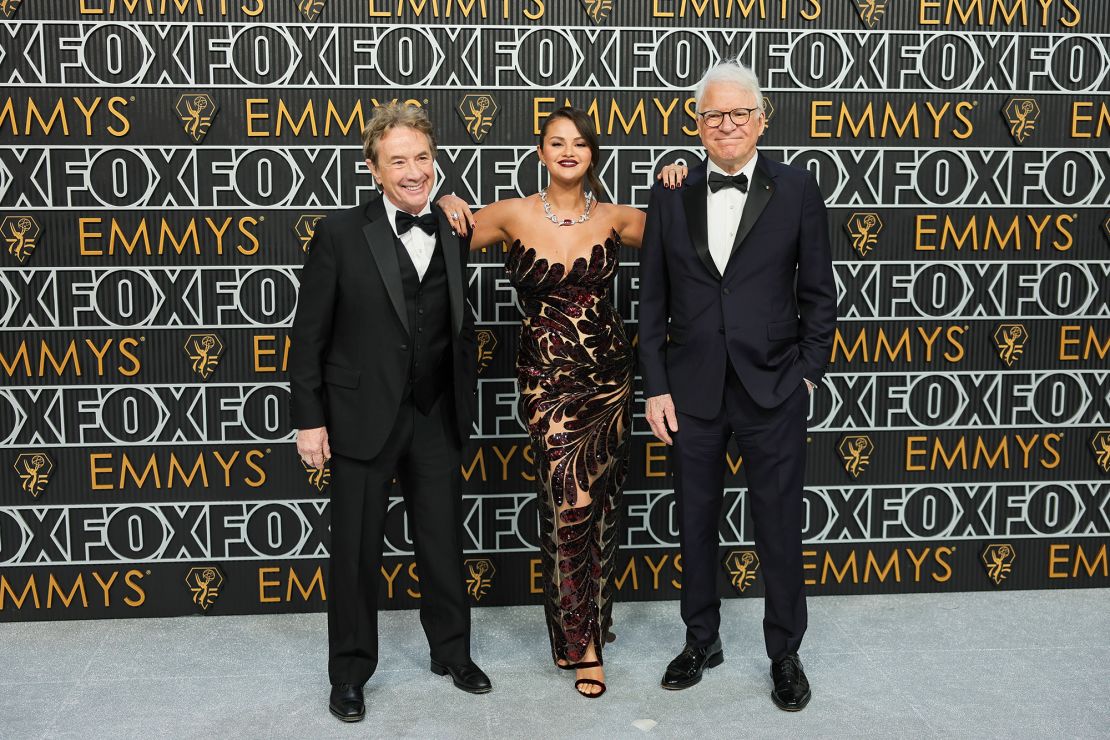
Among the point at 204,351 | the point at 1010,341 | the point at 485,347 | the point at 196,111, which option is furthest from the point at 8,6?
the point at 1010,341

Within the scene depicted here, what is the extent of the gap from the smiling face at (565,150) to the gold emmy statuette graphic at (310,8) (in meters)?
1.03

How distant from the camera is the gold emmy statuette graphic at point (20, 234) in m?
3.80

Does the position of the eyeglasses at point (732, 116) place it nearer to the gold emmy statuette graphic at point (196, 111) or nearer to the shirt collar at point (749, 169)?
the shirt collar at point (749, 169)

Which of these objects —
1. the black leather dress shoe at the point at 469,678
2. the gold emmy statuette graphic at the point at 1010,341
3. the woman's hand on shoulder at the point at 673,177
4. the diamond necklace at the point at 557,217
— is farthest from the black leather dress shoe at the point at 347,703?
the gold emmy statuette graphic at the point at 1010,341

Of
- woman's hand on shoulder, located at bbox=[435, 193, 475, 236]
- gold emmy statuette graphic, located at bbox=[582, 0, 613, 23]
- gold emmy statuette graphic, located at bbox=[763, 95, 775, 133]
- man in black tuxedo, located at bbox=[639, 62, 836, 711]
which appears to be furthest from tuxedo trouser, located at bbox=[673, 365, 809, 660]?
gold emmy statuette graphic, located at bbox=[582, 0, 613, 23]

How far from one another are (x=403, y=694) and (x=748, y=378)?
1.38 meters

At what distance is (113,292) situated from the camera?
387 centimetres

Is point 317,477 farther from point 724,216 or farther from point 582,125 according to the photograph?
point 724,216

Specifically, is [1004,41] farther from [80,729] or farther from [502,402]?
[80,729]

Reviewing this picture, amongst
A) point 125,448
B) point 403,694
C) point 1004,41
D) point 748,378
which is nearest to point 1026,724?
point 748,378

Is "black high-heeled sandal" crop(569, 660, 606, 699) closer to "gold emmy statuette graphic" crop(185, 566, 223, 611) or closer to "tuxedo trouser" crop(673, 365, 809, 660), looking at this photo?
"tuxedo trouser" crop(673, 365, 809, 660)

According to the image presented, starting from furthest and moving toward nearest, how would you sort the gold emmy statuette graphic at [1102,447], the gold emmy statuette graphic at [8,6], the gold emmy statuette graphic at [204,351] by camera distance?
the gold emmy statuette graphic at [1102,447] → the gold emmy statuette graphic at [204,351] → the gold emmy statuette graphic at [8,6]

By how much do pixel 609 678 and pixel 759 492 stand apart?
0.75 metres

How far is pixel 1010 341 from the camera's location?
4172 mm
